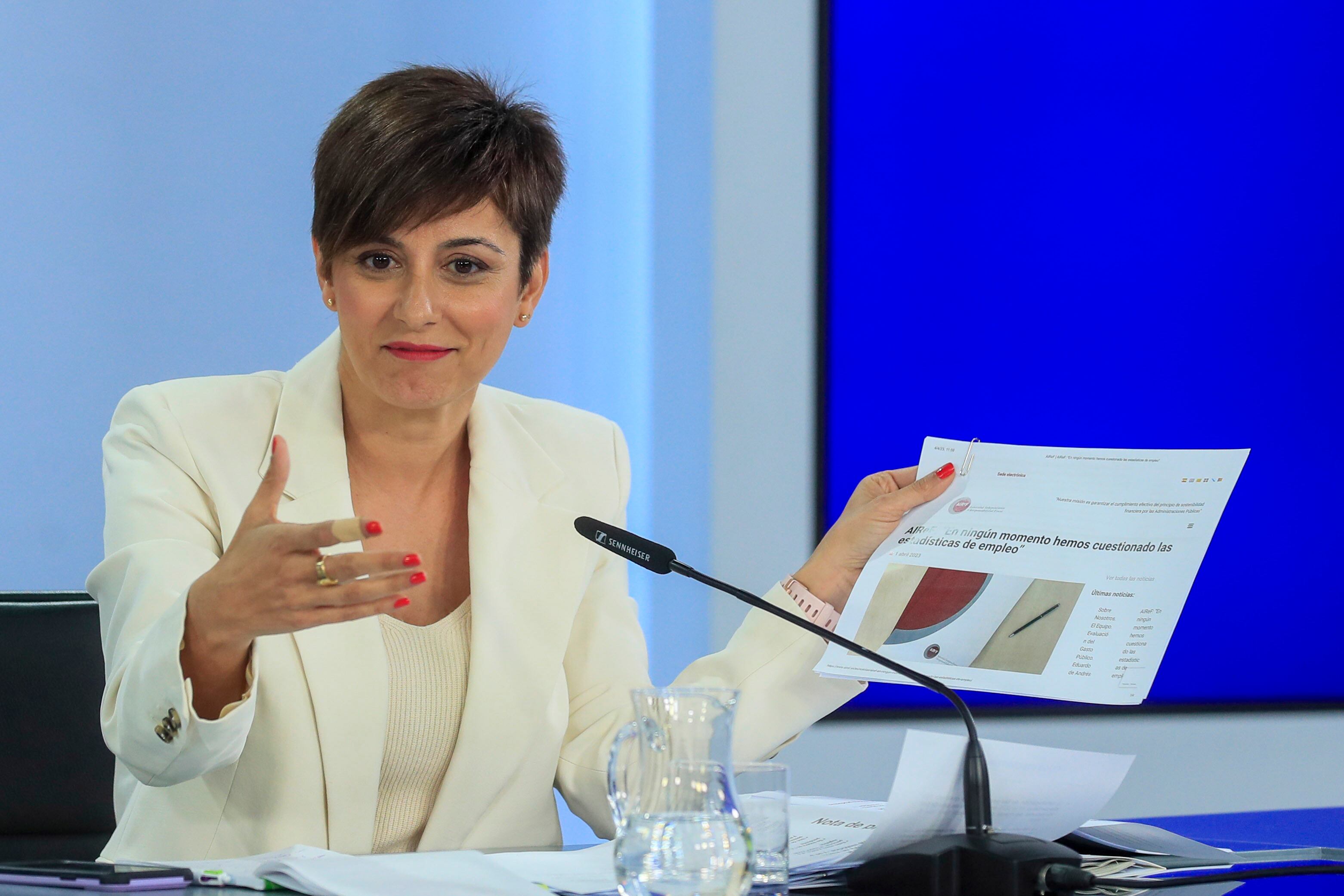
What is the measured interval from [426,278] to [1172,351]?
1.73 m

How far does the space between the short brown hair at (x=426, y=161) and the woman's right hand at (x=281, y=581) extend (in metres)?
0.49

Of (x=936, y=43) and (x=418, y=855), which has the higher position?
(x=936, y=43)

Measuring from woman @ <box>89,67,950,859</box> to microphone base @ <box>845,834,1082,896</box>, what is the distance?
0.44 metres

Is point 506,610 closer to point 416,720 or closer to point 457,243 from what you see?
point 416,720

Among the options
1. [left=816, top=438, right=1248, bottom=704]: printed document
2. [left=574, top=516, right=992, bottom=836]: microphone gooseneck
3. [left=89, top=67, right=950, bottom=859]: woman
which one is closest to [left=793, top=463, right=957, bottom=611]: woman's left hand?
[left=89, top=67, right=950, bottom=859]: woman

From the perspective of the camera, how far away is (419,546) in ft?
5.21

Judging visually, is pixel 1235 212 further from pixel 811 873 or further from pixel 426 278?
pixel 811 873

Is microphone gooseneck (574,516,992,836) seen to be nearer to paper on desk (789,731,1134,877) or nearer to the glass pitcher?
paper on desk (789,731,1134,877)

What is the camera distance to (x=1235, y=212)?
8.66 feet

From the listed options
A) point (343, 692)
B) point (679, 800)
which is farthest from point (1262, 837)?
point (343, 692)

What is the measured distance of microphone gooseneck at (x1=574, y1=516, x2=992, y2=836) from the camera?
0.93 meters

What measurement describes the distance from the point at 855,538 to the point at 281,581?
0.64 meters

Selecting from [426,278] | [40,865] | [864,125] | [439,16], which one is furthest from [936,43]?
[40,865]

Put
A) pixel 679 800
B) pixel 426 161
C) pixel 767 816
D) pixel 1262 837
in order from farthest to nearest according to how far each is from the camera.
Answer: pixel 426 161 < pixel 1262 837 < pixel 767 816 < pixel 679 800
